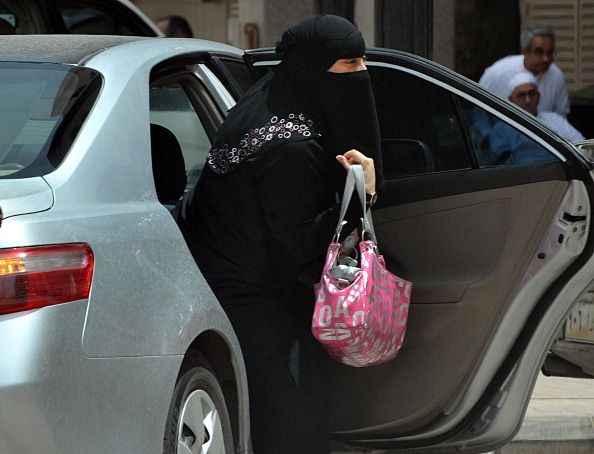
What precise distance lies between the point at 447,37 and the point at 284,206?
8.35 meters

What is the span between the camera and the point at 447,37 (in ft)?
39.2

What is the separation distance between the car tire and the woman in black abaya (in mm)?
227

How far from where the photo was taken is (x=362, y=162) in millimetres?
3867

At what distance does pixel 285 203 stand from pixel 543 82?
551 cm

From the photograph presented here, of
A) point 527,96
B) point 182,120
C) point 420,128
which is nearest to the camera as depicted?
point 420,128

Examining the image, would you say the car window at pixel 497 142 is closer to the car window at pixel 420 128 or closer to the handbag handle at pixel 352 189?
the car window at pixel 420 128

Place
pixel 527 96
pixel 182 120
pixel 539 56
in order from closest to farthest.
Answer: pixel 182 120 → pixel 527 96 → pixel 539 56

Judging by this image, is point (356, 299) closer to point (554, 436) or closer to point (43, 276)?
point (43, 276)

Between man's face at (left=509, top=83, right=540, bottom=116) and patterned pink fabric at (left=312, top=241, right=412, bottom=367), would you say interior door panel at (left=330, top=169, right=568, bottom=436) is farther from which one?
man's face at (left=509, top=83, right=540, bottom=116)

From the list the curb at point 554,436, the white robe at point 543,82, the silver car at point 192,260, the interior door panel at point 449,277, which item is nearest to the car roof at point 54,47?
the silver car at point 192,260

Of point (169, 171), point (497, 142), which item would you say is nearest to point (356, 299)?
point (169, 171)

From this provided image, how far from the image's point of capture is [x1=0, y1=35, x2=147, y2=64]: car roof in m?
3.73

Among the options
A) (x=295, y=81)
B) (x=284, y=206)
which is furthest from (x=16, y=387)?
(x=295, y=81)

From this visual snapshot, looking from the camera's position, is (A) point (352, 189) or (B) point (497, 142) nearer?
(A) point (352, 189)
